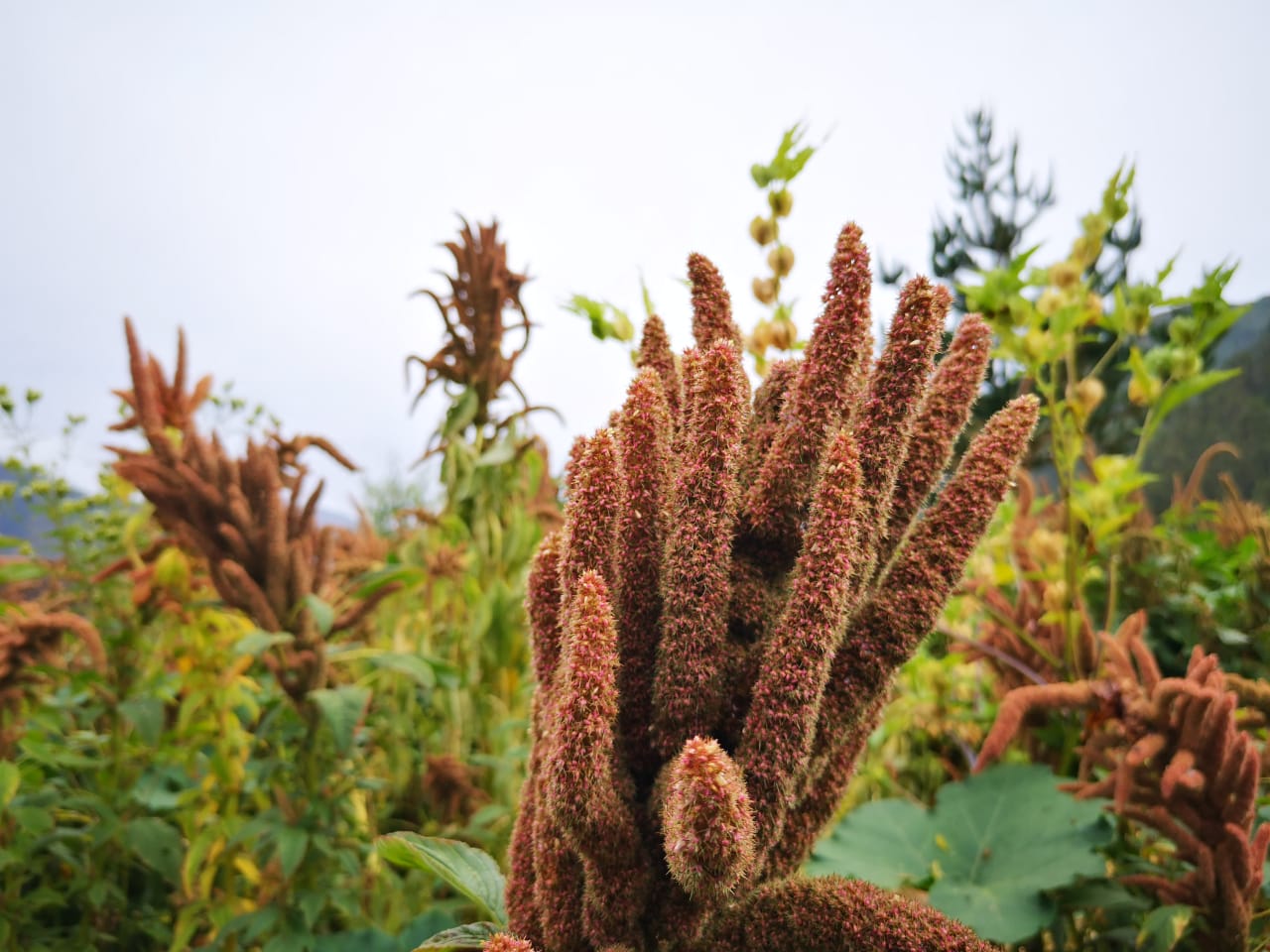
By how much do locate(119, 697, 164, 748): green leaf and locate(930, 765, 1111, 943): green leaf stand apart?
1188mm

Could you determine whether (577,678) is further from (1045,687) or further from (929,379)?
(1045,687)

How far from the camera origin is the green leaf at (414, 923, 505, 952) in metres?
0.54

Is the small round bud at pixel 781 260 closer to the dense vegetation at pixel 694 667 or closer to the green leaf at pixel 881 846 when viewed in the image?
the dense vegetation at pixel 694 667

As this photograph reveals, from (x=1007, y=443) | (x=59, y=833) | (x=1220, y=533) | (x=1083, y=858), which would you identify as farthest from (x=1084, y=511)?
(x=59, y=833)

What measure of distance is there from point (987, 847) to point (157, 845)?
1.27 m

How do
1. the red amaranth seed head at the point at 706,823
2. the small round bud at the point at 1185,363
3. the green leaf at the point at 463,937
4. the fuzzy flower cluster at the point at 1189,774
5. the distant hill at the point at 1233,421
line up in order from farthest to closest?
the distant hill at the point at 1233,421 < the small round bud at the point at 1185,363 < the fuzzy flower cluster at the point at 1189,774 < the green leaf at the point at 463,937 < the red amaranth seed head at the point at 706,823

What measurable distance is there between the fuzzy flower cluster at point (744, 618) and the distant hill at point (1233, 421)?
345 inches

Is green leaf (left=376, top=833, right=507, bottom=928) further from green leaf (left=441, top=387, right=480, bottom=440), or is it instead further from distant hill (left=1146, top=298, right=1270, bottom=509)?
distant hill (left=1146, top=298, right=1270, bottom=509)

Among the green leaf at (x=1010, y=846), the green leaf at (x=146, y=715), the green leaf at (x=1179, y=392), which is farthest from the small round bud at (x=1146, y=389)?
the green leaf at (x=146, y=715)

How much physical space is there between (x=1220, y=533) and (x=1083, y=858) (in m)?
1.91

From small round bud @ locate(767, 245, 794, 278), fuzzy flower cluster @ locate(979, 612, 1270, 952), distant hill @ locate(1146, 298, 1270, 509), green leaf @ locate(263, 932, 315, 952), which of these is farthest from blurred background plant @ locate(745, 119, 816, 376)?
distant hill @ locate(1146, 298, 1270, 509)

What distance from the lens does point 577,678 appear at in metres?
0.47

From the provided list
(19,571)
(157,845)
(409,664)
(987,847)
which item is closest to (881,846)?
(987,847)

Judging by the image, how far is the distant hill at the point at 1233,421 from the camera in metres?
8.56
